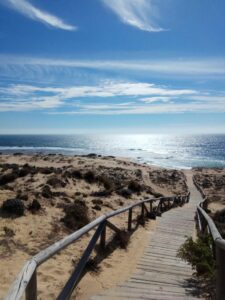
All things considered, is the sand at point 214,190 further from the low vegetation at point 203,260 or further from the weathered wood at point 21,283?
the weathered wood at point 21,283

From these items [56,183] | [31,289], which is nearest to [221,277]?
[31,289]

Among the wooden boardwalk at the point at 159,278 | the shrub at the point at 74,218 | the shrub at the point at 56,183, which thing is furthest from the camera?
the shrub at the point at 56,183

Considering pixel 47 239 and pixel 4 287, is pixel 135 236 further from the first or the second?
pixel 4 287

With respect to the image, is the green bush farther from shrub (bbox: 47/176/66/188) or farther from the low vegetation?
shrub (bbox: 47/176/66/188)

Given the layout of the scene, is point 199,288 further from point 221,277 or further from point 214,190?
point 214,190

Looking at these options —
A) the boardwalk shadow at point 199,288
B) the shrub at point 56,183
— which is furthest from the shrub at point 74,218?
the shrub at point 56,183

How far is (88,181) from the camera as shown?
2547 centimetres

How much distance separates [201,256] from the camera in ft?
20.5

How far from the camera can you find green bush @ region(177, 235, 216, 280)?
595 cm

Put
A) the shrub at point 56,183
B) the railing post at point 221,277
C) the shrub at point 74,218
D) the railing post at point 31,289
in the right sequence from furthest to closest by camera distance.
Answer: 1. the shrub at point 56,183
2. the shrub at point 74,218
3. the railing post at point 221,277
4. the railing post at point 31,289

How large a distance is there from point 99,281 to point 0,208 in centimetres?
640

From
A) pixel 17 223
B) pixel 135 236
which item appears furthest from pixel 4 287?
pixel 135 236

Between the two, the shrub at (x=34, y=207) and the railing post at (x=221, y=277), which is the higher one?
the railing post at (x=221, y=277)

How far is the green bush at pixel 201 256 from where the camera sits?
5.95m
